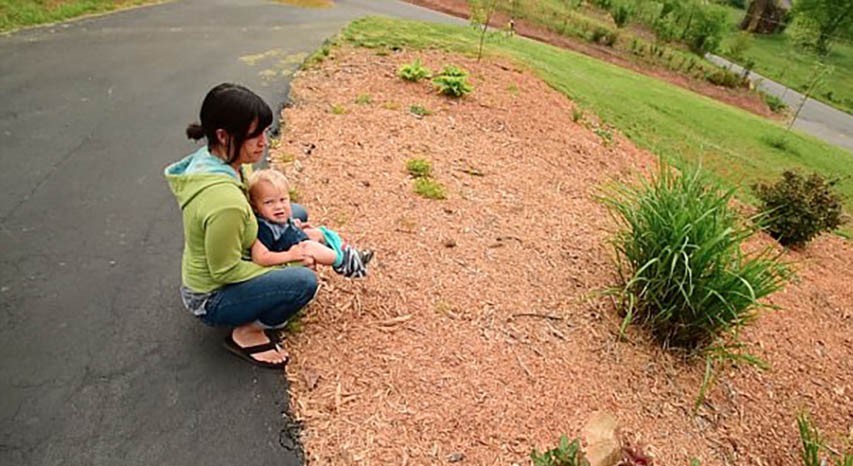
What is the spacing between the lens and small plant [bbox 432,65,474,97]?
593cm

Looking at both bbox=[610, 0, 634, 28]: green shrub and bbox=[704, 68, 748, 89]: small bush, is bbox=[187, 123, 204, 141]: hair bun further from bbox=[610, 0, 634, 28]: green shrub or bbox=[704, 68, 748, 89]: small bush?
bbox=[610, 0, 634, 28]: green shrub

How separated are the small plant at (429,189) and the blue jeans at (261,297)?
1779 mm

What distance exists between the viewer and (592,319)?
10.1ft

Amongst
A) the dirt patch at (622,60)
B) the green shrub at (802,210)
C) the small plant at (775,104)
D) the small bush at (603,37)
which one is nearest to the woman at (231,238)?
the green shrub at (802,210)

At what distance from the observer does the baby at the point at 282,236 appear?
2359 millimetres

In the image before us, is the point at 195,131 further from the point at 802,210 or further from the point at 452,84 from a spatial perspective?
the point at 802,210

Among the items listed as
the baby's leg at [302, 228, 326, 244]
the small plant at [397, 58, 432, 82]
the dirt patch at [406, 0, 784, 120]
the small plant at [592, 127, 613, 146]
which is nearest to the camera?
the baby's leg at [302, 228, 326, 244]

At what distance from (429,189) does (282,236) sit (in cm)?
171

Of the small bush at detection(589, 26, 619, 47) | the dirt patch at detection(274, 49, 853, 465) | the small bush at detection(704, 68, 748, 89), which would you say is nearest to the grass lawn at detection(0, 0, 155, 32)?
the dirt patch at detection(274, 49, 853, 465)

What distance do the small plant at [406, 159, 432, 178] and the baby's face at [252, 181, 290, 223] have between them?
1.96 m

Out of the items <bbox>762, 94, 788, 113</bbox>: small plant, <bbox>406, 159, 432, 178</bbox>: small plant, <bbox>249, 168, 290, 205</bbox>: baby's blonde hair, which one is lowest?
<bbox>762, 94, 788, 113</bbox>: small plant

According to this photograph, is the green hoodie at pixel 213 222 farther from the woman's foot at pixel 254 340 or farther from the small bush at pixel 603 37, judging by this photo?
the small bush at pixel 603 37

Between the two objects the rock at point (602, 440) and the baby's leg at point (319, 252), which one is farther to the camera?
the baby's leg at point (319, 252)

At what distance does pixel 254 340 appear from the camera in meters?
2.47
